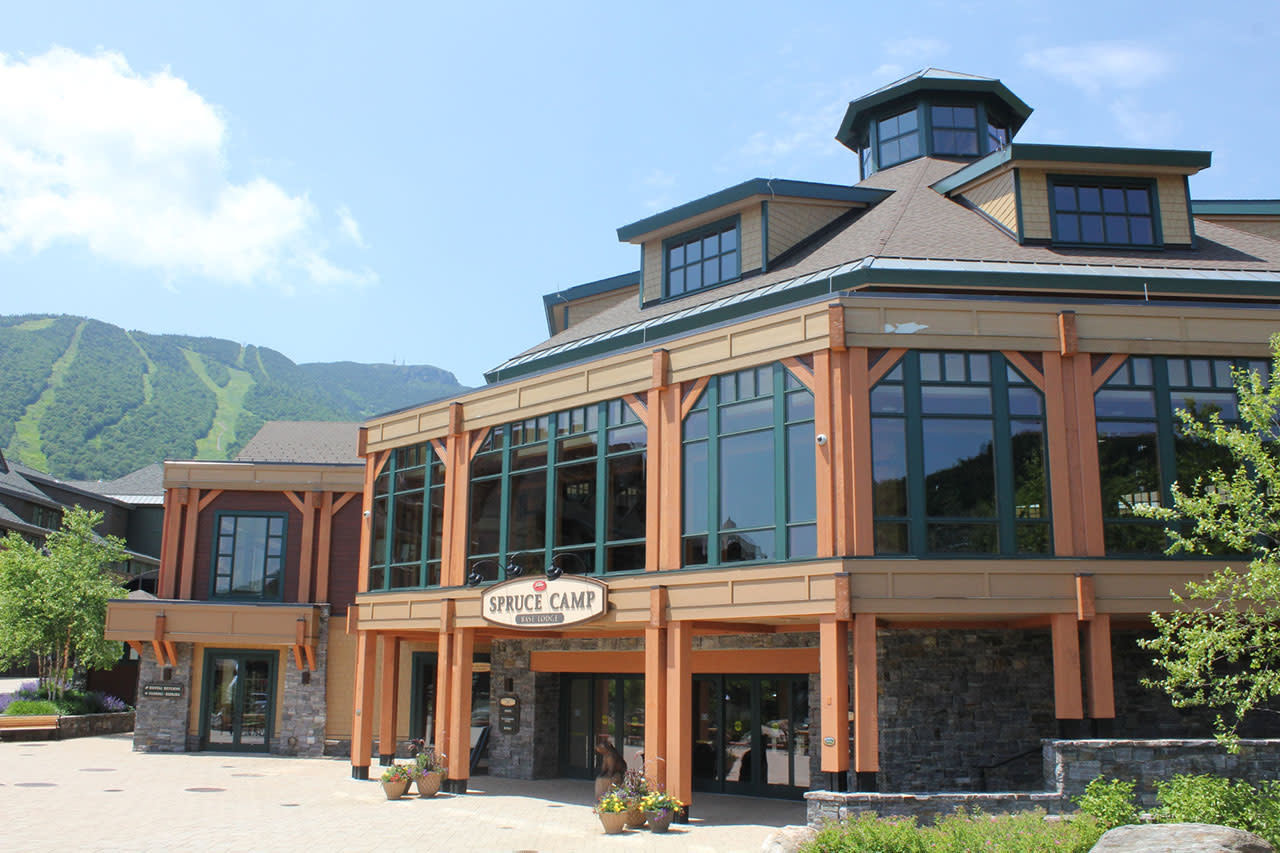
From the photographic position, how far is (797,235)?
22.3 meters

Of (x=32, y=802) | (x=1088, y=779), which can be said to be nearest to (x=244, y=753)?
(x=32, y=802)

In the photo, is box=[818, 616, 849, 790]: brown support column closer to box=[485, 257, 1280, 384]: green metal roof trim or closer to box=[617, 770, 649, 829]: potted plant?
box=[617, 770, 649, 829]: potted plant

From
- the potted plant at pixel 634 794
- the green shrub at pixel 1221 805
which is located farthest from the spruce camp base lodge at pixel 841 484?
the green shrub at pixel 1221 805

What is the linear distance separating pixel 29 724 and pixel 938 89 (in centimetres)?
3104

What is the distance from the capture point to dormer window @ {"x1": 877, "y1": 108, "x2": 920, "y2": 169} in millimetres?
27531

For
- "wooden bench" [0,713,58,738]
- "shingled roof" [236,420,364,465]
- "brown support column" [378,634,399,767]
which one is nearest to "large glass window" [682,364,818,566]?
"brown support column" [378,634,399,767]

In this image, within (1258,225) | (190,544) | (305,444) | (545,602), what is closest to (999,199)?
(1258,225)

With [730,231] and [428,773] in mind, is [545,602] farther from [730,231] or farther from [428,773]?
[730,231]

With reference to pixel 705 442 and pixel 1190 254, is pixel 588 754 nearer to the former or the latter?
pixel 705 442

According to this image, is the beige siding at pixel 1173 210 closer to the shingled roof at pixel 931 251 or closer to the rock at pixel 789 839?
the shingled roof at pixel 931 251

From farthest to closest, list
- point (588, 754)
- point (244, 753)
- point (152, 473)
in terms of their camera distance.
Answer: point (152, 473) < point (244, 753) < point (588, 754)

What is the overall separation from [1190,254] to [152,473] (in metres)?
58.4

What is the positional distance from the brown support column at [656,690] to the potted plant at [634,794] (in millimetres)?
250

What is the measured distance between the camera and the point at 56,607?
33281 millimetres
